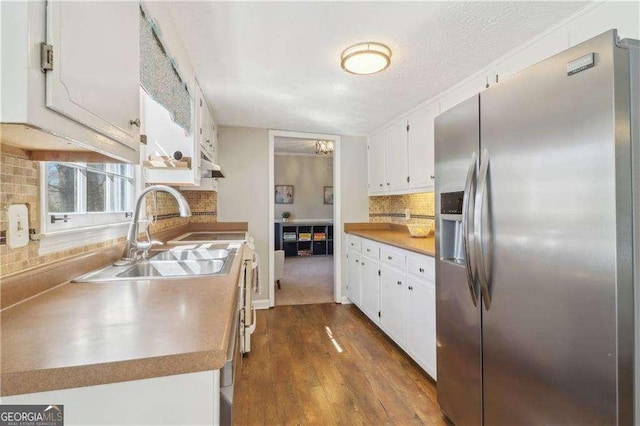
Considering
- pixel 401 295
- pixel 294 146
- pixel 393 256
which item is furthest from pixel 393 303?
pixel 294 146

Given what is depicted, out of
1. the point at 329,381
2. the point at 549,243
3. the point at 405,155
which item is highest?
the point at 405,155

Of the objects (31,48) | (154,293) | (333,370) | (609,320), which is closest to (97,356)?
(154,293)

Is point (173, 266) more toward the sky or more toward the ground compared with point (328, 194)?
more toward the ground

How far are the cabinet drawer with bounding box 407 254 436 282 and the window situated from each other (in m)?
1.94

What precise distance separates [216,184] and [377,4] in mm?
2554

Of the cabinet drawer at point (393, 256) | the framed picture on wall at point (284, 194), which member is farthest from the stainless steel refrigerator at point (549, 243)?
the framed picture on wall at point (284, 194)

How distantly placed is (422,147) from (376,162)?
1.00 metres

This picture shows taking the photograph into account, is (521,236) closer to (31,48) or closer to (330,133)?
(31,48)

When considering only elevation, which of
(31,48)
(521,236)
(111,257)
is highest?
(31,48)

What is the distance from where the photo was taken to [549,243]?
40.3 inches

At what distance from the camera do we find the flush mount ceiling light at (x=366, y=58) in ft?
5.73

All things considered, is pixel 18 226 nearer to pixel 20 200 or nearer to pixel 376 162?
pixel 20 200

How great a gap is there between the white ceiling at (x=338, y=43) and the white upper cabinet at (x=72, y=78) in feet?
2.27

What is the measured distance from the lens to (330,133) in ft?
12.5
